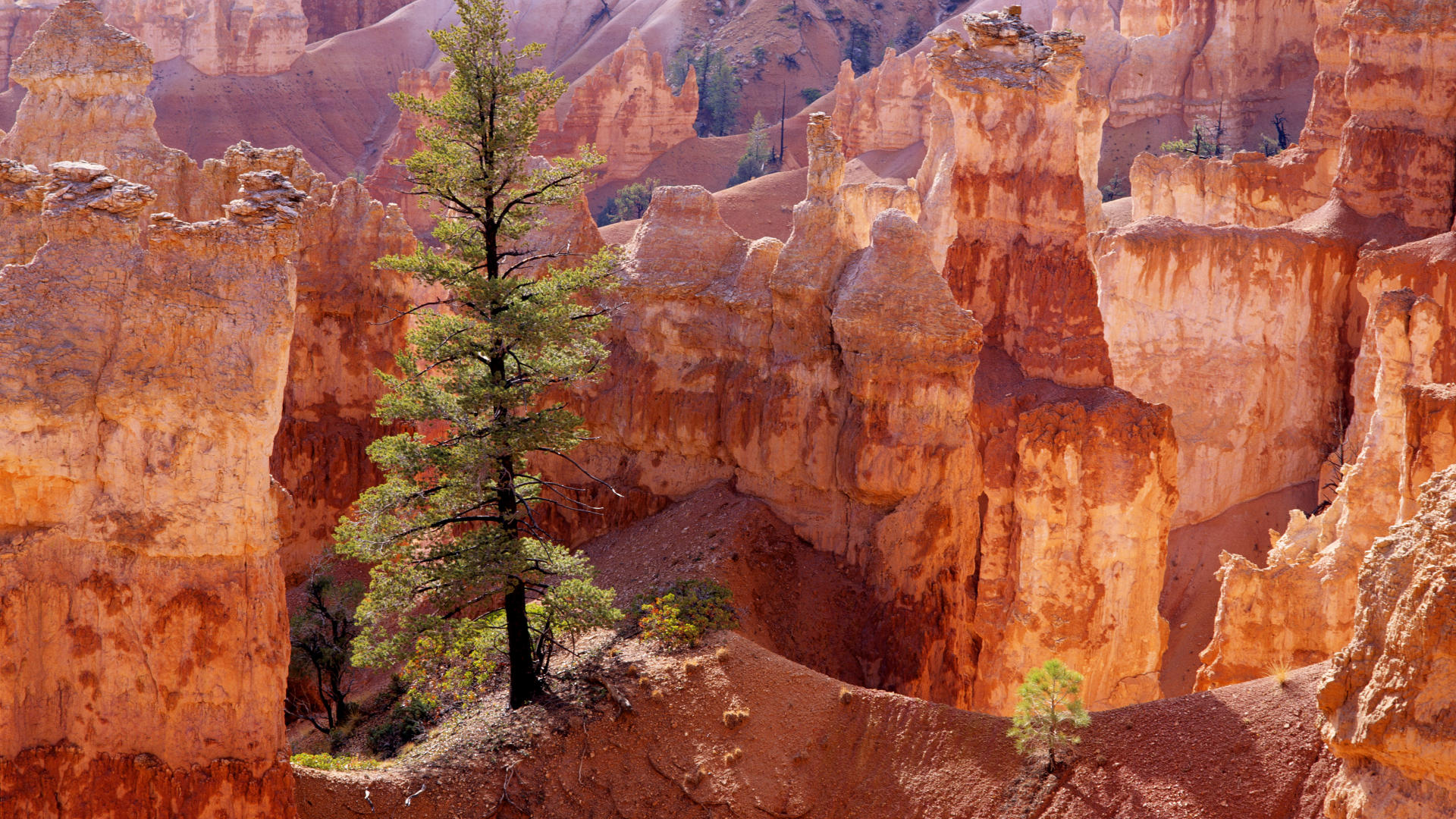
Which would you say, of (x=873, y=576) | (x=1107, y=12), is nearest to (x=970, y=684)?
(x=873, y=576)

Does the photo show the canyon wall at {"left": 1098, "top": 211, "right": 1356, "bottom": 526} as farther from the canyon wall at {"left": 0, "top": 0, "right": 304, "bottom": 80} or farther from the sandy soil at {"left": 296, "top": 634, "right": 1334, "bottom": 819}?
the canyon wall at {"left": 0, "top": 0, "right": 304, "bottom": 80}

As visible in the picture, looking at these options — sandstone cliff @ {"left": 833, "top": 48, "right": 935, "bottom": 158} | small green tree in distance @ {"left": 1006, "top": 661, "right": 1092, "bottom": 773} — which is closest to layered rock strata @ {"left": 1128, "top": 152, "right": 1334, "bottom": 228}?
small green tree in distance @ {"left": 1006, "top": 661, "right": 1092, "bottom": 773}

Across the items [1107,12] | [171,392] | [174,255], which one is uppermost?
[1107,12]

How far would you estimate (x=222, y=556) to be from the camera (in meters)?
17.8

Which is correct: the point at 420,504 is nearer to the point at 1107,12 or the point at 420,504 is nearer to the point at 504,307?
the point at 504,307

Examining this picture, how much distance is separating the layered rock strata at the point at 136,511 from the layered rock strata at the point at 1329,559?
1613cm

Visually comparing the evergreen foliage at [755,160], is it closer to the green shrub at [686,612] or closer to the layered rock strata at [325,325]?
the layered rock strata at [325,325]

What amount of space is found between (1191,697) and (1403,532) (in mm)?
6502

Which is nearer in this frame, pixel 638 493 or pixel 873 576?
pixel 873 576

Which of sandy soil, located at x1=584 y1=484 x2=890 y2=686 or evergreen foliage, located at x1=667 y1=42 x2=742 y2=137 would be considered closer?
sandy soil, located at x1=584 y1=484 x2=890 y2=686

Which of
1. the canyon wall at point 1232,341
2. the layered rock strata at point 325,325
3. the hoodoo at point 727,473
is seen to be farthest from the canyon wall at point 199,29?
the canyon wall at point 1232,341

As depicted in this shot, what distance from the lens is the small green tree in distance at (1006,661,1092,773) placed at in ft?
65.0

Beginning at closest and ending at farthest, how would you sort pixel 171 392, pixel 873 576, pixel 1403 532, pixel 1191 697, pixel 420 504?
pixel 1403 532, pixel 171 392, pixel 1191 697, pixel 420 504, pixel 873 576

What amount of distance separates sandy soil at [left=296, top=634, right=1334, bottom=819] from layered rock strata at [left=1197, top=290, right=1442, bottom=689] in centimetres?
599
